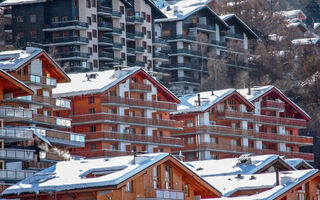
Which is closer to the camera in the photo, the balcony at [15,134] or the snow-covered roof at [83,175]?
the snow-covered roof at [83,175]

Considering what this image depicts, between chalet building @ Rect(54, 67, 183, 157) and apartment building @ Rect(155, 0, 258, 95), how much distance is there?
32094 millimetres

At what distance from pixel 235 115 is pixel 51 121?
31630mm

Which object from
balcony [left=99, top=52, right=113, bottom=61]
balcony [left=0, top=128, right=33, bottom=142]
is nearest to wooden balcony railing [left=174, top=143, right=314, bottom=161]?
balcony [left=99, top=52, right=113, bottom=61]

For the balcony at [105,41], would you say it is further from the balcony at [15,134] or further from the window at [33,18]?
the balcony at [15,134]

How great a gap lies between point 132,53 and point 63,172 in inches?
2882

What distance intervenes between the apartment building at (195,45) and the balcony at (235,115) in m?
23.8

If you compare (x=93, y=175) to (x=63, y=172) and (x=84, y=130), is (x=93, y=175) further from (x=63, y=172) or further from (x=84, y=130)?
(x=84, y=130)

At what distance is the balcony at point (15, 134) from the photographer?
75000 millimetres

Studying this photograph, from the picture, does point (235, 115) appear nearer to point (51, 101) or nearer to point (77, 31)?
point (77, 31)

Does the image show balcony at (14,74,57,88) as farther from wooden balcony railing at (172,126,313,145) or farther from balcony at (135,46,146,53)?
balcony at (135,46,146,53)

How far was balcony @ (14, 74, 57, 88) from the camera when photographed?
3538 inches

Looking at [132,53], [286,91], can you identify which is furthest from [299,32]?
[132,53]

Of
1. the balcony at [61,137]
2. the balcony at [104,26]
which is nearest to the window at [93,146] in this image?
the balcony at [61,137]

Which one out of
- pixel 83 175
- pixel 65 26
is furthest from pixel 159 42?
pixel 83 175
